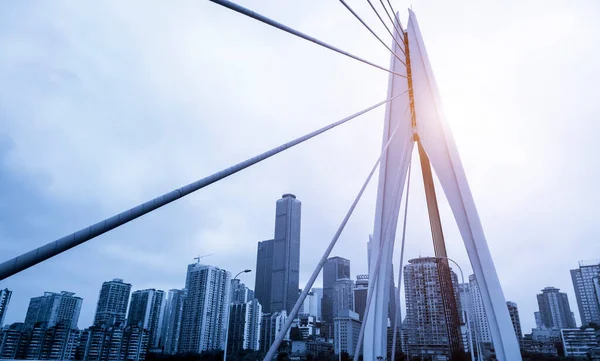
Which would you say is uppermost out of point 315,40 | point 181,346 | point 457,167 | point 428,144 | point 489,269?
point 428,144

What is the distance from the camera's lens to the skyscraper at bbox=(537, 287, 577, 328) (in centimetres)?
7525

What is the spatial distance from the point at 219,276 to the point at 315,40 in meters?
50.7

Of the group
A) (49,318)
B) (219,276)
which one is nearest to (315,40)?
(219,276)

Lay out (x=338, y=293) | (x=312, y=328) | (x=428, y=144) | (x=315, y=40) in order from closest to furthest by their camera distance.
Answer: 1. (x=315, y=40)
2. (x=428, y=144)
3. (x=312, y=328)
4. (x=338, y=293)

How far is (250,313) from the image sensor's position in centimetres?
4812

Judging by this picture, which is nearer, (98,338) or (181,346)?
(98,338)

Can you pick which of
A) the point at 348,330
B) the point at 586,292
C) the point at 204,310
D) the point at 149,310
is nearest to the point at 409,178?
the point at 348,330

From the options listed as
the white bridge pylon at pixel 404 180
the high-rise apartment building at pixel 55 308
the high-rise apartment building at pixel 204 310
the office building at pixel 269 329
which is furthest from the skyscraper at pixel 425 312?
the high-rise apartment building at pixel 55 308

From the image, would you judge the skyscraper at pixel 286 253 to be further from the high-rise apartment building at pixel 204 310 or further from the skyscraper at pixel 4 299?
the skyscraper at pixel 4 299

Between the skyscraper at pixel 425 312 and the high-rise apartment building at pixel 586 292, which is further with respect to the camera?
the high-rise apartment building at pixel 586 292

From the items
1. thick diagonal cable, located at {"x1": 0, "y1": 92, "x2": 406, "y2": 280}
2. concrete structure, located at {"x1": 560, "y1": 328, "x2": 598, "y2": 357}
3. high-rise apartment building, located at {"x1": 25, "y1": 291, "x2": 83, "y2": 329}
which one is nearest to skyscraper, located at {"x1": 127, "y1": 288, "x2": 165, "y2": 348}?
high-rise apartment building, located at {"x1": 25, "y1": 291, "x2": 83, "y2": 329}

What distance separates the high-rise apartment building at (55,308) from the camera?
5166cm

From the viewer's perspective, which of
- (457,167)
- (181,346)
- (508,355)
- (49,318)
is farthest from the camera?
(49,318)

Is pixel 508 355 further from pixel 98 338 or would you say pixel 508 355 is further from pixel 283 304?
pixel 283 304
